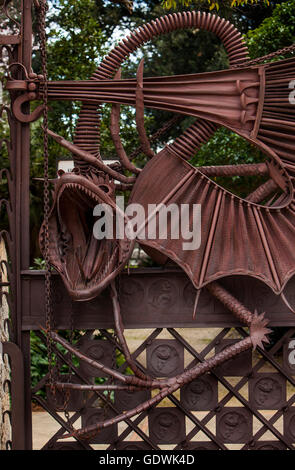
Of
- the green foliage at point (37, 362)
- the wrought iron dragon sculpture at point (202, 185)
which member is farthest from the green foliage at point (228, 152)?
the green foliage at point (37, 362)

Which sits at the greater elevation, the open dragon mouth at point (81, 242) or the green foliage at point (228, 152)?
the green foliage at point (228, 152)

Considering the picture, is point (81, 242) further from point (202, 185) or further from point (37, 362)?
point (37, 362)

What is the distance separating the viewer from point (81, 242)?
10.2ft

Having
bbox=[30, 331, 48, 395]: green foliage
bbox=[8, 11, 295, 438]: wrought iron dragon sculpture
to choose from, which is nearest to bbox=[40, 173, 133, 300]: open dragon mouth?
bbox=[8, 11, 295, 438]: wrought iron dragon sculpture

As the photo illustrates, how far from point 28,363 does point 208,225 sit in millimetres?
1307

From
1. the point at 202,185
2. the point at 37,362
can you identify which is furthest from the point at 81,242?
the point at 37,362

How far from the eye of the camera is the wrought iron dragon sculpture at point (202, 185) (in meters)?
2.94

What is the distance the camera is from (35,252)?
8312mm

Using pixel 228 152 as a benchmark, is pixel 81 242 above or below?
below

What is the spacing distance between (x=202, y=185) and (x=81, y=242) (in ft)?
2.53

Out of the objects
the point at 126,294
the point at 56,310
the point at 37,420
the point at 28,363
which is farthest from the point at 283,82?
the point at 37,420

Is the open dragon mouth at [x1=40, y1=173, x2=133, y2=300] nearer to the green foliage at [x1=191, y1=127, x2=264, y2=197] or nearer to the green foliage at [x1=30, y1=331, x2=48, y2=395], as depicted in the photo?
the green foliage at [x1=30, y1=331, x2=48, y2=395]

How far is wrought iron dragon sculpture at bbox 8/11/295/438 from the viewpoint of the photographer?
294 centimetres

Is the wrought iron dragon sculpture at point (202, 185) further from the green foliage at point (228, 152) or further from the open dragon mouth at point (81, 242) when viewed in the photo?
the green foliage at point (228, 152)
